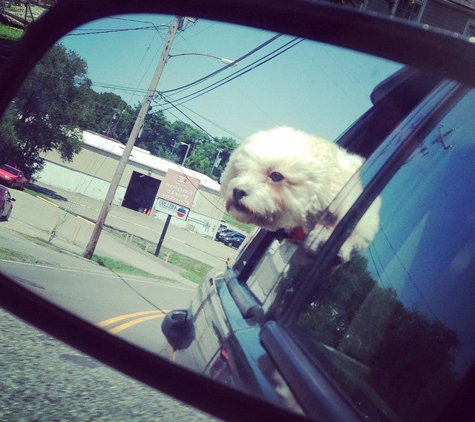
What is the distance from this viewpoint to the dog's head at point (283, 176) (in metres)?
1.27

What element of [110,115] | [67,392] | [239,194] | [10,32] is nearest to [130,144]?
[110,115]

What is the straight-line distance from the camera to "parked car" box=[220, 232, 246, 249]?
Result: 1.47 metres

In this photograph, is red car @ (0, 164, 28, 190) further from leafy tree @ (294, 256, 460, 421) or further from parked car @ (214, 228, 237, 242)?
leafy tree @ (294, 256, 460, 421)

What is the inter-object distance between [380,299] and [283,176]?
0.32 m

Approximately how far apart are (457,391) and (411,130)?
0.71 meters

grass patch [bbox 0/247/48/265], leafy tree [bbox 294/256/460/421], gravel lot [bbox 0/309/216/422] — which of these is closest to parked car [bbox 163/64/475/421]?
leafy tree [bbox 294/256/460/421]

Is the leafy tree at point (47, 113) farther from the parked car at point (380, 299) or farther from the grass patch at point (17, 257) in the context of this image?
the parked car at point (380, 299)

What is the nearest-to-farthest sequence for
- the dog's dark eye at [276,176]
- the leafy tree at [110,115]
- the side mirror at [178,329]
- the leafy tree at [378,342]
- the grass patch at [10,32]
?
the leafy tree at [378,342]
the dog's dark eye at [276,176]
the side mirror at [178,329]
the leafy tree at [110,115]
the grass patch at [10,32]

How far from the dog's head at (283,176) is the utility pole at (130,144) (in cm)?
32

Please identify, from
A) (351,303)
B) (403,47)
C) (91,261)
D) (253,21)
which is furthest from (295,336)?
(253,21)

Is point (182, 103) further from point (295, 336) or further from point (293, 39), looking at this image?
point (295, 336)

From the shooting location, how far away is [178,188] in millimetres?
1439

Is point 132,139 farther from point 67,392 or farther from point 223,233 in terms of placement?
point 67,392

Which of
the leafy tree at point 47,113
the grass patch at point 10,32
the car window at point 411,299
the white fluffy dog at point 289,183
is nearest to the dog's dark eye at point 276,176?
the white fluffy dog at point 289,183
